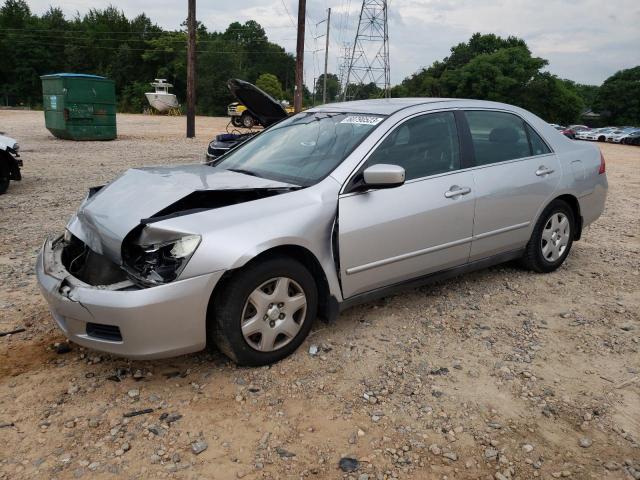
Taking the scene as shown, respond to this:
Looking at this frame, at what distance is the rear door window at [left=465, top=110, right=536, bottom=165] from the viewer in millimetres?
4184

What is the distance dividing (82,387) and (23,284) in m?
1.87

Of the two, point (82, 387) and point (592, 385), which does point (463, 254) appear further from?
point (82, 387)

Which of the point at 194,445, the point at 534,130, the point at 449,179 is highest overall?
the point at 534,130

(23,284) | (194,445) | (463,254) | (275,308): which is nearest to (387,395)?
(275,308)

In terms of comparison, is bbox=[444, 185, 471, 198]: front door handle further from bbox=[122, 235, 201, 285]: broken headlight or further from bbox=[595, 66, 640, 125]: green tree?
bbox=[595, 66, 640, 125]: green tree

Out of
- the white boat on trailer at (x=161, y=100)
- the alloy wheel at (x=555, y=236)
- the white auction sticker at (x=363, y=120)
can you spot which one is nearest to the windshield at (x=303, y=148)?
the white auction sticker at (x=363, y=120)

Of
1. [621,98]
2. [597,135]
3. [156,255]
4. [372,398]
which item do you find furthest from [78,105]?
[621,98]

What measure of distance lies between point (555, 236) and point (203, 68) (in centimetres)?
6011

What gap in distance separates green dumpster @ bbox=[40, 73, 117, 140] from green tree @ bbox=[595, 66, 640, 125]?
5928 centimetres

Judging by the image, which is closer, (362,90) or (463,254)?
(463,254)

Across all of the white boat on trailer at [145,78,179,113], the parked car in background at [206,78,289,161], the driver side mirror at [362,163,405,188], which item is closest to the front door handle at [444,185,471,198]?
the driver side mirror at [362,163,405,188]

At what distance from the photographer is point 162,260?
284cm

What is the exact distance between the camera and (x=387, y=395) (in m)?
2.98

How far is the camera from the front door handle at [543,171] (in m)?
4.52
